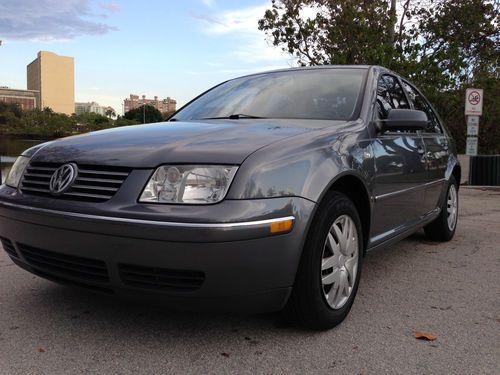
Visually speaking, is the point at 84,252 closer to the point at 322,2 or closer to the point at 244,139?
the point at 244,139

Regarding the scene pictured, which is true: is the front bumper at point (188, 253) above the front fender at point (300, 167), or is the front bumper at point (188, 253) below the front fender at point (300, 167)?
below

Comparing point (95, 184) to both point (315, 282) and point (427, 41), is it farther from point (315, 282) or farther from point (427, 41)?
point (427, 41)

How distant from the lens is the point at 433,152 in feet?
14.2

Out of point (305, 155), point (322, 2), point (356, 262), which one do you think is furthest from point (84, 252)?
point (322, 2)

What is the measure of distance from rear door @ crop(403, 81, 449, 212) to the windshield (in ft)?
3.25

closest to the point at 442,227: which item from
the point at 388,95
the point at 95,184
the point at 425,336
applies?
the point at 388,95

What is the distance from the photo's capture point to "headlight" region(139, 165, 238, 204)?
7.26 feet

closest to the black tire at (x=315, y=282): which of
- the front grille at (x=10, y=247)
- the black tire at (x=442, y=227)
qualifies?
the front grille at (x=10, y=247)

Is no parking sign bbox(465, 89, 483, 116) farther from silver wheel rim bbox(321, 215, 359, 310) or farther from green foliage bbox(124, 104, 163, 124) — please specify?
silver wheel rim bbox(321, 215, 359, 310)

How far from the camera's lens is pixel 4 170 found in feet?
26.6

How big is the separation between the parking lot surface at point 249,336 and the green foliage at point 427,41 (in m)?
13.0

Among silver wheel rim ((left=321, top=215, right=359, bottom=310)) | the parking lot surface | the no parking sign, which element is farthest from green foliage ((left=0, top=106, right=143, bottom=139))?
the no parking sign

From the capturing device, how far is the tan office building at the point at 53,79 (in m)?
84.0

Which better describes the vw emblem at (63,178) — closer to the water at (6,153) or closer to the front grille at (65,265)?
the front grille at (65,265)
